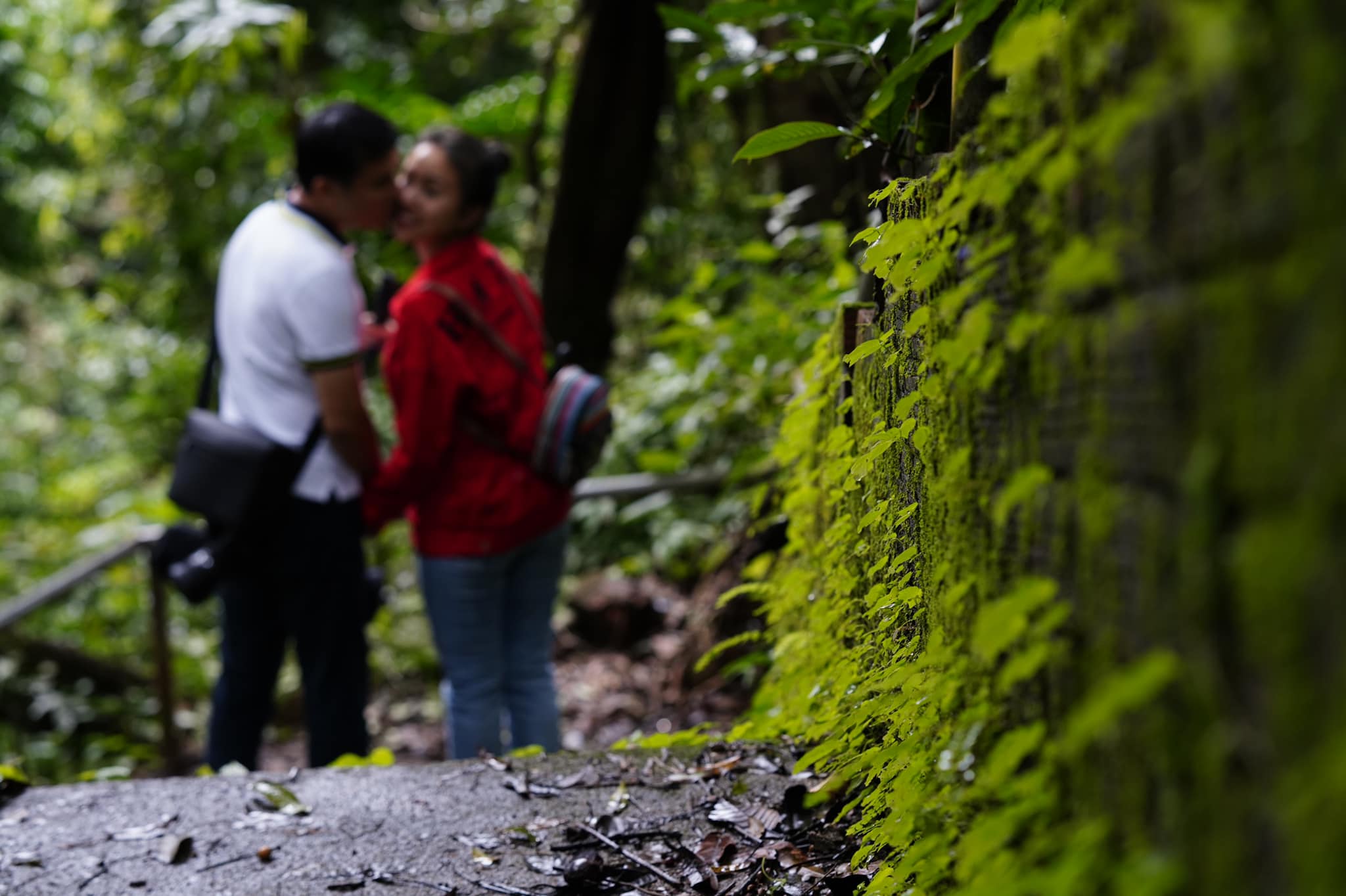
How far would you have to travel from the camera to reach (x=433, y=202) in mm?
3174

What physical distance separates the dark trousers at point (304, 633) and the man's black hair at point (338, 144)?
97cm

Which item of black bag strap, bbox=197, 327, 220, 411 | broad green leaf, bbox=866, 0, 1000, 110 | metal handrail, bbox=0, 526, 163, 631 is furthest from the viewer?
metal handrail, bbox=0, 526, 163, 631

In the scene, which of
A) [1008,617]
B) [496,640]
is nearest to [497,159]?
[496,640]

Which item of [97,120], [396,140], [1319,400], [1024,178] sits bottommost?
[1319,400]

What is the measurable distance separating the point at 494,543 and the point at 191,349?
24.7ft

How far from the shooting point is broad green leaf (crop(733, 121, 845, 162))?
157cm

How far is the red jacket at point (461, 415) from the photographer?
10.0 feet

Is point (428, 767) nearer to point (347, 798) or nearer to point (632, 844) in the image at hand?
point (347, 798)

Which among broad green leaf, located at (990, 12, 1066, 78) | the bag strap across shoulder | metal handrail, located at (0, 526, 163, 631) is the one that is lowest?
metal handrail, located at (0, 526, 163, 631)

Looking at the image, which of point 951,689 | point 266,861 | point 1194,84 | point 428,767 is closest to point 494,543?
point 428,767

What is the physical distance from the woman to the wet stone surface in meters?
0.74

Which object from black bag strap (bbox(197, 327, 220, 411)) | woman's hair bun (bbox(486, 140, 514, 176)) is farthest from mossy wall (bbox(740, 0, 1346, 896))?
black bag strap (bbox(197, 327, 220, 411))

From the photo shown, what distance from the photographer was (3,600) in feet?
25.9

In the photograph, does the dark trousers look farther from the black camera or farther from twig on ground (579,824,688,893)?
A: twig on ground (579,824,688,893)
